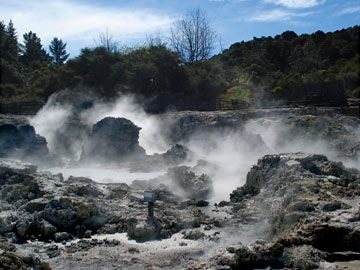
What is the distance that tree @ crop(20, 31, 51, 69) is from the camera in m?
49.7

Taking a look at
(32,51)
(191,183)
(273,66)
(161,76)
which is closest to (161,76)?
(161,76)

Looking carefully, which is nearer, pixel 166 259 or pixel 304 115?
pixel 166 259

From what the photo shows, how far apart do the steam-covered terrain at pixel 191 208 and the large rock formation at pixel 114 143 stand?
85 cm

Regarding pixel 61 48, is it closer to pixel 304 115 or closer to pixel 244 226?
pixel 304 115

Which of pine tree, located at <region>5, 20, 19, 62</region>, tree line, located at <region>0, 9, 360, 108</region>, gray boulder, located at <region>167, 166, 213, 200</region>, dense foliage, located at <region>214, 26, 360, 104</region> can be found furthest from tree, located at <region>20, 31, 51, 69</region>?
gray boulder, located at <region>167, 166, 213, 200</region>

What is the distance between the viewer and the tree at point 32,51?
49719mm

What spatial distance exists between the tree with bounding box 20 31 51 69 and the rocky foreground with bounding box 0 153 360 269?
134 ft

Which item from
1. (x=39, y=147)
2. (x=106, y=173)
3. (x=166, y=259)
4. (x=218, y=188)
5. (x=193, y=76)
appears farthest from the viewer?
(x=193, y=76)

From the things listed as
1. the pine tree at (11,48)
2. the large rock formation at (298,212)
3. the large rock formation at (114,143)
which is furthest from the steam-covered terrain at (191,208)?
the pine tree at (11,48)

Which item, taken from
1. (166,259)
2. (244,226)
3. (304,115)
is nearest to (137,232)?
(166,259)

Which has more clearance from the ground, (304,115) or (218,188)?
(304,115)

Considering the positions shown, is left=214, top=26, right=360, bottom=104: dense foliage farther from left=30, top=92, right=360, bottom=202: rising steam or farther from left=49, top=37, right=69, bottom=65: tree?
left=49, top=37, right=69, bottom=65: tree

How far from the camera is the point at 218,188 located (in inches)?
543

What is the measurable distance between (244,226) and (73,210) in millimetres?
3835
